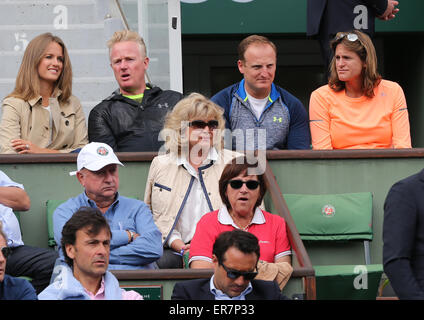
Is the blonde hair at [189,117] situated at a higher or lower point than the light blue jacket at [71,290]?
higher

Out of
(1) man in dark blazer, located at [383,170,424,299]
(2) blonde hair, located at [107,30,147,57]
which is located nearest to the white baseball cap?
(2) blonde hair, located at [107,30,147,57]

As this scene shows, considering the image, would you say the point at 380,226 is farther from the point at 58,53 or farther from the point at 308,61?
the point at 308,61

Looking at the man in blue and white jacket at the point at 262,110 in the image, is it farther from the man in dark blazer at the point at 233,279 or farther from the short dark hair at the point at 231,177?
the man in dark blazer at the point at 233,279

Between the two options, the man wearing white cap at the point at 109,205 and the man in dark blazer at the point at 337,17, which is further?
the man in dark blazer at the point at 337,17

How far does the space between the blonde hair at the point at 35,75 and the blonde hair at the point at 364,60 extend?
2.10 metres

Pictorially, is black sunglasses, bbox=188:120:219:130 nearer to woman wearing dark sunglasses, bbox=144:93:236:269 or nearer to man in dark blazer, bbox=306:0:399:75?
woman wearing dark sunglasses, bbox=144:93:236:269

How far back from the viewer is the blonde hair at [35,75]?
24.5ft

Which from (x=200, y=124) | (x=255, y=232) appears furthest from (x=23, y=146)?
(x=255, y=232)

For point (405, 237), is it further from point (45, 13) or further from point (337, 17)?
point (45, 13)

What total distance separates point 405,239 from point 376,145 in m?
3.13

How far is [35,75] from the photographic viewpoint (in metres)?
7.47

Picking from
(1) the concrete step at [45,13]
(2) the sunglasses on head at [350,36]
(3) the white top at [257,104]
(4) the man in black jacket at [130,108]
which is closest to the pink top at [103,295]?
(4) the man in black jacket at [130,108]

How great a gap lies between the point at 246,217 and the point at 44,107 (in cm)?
225

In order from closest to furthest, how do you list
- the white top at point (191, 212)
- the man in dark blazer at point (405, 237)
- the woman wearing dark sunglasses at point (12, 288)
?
the man in dark blazer at point (405, 237)
the woman wearing dark sunglasses at point (12, 288)
the white top at point (191, 212)
